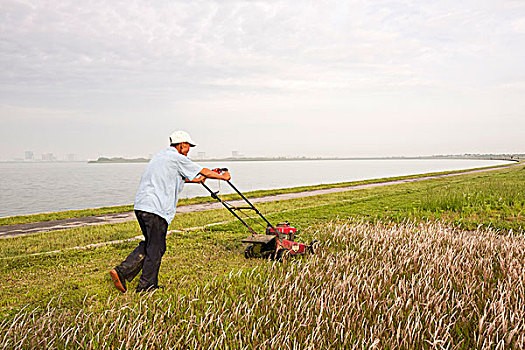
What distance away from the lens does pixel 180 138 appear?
16.9 ft

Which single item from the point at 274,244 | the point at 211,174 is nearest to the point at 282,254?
the point at 274,244

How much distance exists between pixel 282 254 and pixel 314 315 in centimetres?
223

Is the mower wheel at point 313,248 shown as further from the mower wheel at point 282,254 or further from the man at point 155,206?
the man at point 155,206

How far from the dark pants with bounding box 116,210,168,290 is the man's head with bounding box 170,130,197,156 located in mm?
1001

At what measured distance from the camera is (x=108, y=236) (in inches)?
357

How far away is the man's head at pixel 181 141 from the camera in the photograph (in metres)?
5.12

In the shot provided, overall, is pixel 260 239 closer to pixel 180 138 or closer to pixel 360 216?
pixel 180 138

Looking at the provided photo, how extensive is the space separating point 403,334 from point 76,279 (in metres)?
4.57

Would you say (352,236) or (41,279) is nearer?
(41,279)

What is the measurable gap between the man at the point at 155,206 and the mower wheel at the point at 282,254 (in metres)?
1.83

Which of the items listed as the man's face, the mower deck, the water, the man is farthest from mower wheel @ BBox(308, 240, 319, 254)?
the water

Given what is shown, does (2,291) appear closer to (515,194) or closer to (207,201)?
(207,201)

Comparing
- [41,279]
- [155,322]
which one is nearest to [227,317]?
[155,322]

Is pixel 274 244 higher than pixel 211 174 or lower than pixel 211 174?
lower
